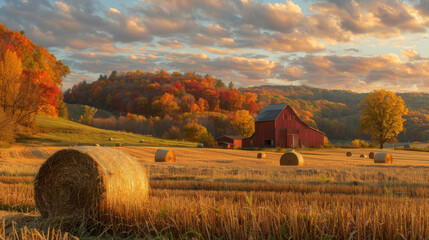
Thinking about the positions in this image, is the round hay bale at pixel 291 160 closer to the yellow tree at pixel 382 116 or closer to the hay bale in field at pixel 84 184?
the hay bale in field at pixel 84 184

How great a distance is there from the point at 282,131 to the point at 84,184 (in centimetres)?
4892

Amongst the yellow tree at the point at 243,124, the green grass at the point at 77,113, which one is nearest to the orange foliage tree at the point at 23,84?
the yellow tree at the point at 243,124

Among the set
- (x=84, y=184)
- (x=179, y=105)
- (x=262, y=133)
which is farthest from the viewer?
(x=179, y=105)

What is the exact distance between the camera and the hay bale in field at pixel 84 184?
7098 mm

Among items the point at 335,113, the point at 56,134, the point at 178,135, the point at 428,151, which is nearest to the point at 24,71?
the point at 56,134

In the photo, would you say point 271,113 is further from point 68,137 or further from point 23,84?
point 23,84

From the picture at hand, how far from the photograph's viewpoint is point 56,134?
48.2 m

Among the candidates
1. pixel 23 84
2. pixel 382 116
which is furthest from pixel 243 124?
pixel 23 84

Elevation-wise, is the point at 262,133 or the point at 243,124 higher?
the point at 243,124

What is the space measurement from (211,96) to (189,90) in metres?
9.47

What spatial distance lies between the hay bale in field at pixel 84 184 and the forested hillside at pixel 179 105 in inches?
2588

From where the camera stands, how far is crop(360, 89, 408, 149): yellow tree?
5859 cm

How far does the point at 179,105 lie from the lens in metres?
99.8

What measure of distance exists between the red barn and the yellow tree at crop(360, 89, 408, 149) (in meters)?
9.53
